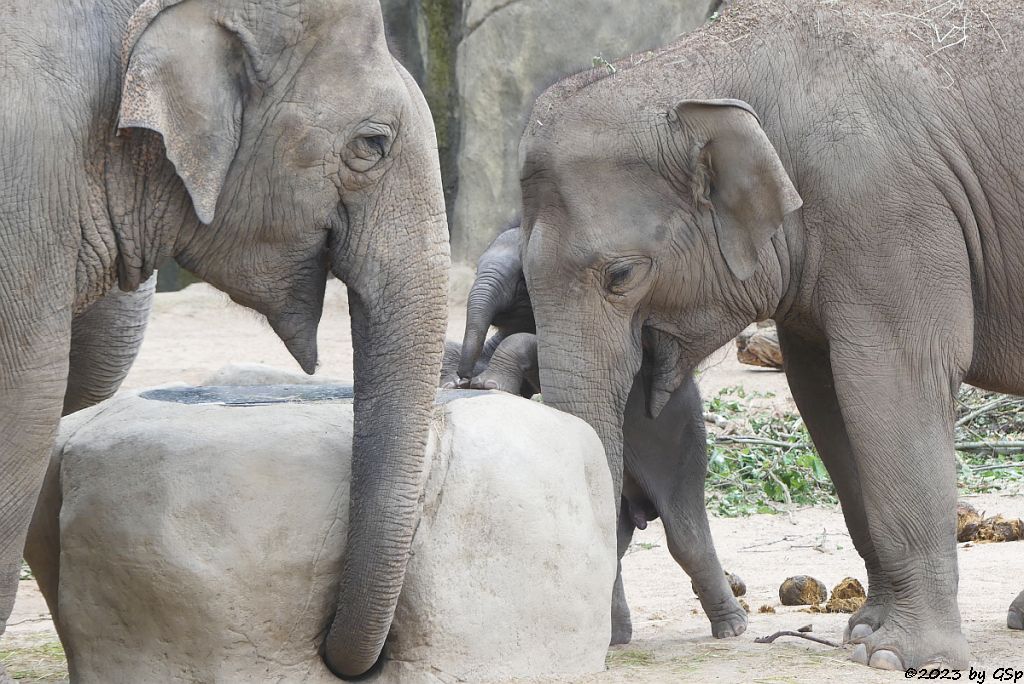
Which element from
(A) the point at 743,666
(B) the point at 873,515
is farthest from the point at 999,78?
(A) the point at 743,666

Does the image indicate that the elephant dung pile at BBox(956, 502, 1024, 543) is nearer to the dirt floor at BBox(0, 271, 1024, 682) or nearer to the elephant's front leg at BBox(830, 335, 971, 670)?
the dirt floor at BBox(0, 271, 1024, 682)

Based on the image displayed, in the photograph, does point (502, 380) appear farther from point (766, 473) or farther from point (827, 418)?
point (766, 473)

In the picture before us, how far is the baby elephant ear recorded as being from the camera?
4.31 meters

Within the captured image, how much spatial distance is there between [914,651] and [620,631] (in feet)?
3.07

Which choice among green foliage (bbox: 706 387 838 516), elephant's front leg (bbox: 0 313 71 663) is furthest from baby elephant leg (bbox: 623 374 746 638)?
green foliage (bbox: 706 387 838 516)

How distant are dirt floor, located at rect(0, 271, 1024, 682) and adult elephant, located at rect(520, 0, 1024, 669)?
27 centimetres

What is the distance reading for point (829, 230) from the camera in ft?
14.1

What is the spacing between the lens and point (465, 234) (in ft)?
46.4

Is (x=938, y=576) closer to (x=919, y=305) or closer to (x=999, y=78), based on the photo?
(x=919, y=305)

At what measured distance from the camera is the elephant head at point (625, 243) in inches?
176

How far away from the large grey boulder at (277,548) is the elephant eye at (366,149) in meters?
0.68

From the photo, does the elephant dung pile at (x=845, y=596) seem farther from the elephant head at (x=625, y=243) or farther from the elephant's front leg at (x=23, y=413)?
the elephant's front leg at (x=23, y=413)

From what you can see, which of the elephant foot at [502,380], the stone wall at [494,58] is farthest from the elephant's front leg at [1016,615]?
the stone wall at [494,58]

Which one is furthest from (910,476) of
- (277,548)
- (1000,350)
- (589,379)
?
(277,548)
